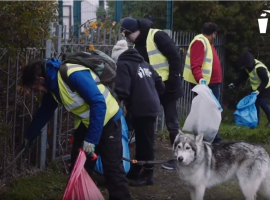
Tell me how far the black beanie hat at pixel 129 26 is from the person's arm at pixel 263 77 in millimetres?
4603

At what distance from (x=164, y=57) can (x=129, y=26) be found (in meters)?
0.67

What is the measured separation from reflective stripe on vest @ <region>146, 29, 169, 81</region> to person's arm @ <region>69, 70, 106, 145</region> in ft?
7.45

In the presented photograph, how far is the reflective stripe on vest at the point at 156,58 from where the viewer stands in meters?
6.73

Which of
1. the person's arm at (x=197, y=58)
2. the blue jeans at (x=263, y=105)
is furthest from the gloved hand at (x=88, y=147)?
the blue jeans at (x=263, y=105)

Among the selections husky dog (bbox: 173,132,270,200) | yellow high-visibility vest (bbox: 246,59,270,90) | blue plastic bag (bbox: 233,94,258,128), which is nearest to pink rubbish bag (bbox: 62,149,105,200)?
husky dog (bbox: 173,132,270,200)

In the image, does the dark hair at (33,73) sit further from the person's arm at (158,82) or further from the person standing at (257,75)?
the person standing at (257,75)

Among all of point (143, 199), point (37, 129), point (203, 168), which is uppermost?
point (37, 129)

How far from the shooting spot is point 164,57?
6.82 m

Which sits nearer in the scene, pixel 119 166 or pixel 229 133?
pixel 119 166

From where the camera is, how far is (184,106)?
403 inches

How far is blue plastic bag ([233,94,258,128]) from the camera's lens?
1062cm

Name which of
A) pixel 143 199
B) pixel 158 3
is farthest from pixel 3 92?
pixel 158 3

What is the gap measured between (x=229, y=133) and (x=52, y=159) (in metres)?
3.80

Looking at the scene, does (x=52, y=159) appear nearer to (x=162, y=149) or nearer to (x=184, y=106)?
(x=162, y=149)
